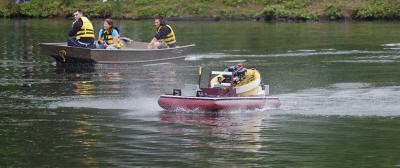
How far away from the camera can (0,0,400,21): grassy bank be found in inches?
2746

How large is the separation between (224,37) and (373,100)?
26.8 m

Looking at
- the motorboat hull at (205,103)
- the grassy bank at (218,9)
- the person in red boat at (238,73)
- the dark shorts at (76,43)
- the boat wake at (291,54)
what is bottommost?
the motorboat hull at (205,103)

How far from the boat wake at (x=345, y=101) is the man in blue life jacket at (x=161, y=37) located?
10279mm

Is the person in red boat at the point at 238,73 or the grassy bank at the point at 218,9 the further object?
the grassy bank at the point at 218,9

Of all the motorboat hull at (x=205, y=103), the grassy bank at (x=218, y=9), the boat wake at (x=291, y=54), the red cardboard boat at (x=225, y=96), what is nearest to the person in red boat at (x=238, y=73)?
the red cardboard boat at (x=225, y=96)

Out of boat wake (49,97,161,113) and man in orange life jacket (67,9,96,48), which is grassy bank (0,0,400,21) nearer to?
man in orange life jacket (67,9,96,48)

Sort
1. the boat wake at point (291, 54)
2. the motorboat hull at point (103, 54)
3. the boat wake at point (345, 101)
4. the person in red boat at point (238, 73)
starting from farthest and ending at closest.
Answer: the boat wake at point (291, 54)
the motorboat hull at point (103, 54)
the person in red boat at point (238, 73)
the boat wake at point (345, 101)

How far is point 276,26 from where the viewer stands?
64062 millimetres

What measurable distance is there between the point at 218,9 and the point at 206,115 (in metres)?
50.1

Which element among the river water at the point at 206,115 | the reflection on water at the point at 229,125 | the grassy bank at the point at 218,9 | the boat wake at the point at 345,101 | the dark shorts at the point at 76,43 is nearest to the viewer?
the river water at the point at 206,115

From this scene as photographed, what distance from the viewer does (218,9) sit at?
2923 inches

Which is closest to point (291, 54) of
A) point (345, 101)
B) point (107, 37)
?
point (107, 37)

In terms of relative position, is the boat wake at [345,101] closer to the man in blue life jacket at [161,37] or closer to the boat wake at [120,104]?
the boat wake at [120,104]

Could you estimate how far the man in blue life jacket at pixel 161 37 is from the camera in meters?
39.1
